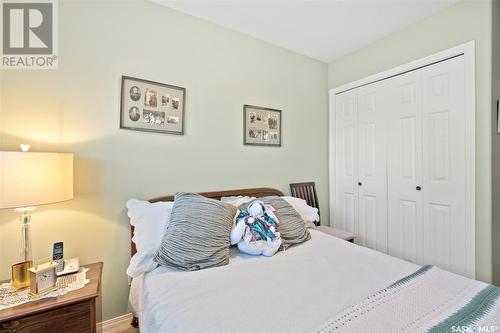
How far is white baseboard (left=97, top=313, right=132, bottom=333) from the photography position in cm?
172

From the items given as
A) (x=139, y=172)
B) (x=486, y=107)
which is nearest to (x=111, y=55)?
(x=139, y=172)

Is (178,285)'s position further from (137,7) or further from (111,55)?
(137,7)

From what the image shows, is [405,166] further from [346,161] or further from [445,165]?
[346,161]

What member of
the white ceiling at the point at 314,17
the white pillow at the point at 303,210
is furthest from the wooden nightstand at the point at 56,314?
the white ceiling at the point at 314,17

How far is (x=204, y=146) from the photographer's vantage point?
2.16 meters

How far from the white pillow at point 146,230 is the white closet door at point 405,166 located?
2200 millimetres

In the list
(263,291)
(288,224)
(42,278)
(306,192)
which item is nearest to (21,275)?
(42,278)

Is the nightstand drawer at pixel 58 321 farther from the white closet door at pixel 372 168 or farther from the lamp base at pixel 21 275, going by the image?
the white closet door at pixel 372 168

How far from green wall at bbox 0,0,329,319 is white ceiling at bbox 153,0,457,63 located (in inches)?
5.3

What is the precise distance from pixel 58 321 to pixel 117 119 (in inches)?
50.5

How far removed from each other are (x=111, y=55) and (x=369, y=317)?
224 cm

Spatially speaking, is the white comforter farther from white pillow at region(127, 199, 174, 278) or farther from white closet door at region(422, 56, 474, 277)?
white closet door at region(422, 56, 474, 277)

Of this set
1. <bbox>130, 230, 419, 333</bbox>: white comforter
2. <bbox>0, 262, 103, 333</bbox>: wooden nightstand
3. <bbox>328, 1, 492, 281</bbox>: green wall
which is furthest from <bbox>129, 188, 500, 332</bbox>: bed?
<bbox>328, 1, 492, 281</bbox>: green wall

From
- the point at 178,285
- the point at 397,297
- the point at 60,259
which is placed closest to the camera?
the point at 397,297
